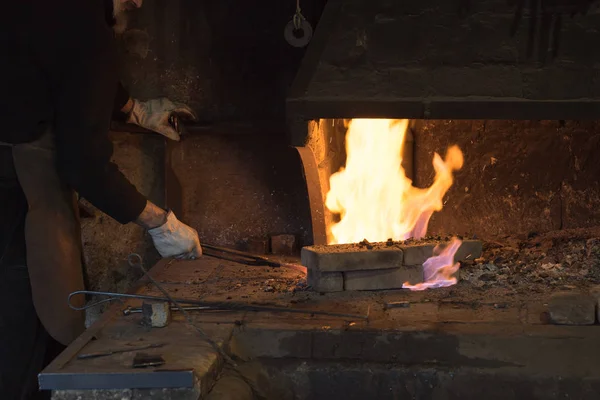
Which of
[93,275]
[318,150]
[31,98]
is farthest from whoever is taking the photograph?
[93,275]

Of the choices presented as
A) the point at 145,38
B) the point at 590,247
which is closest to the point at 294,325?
the point at 590,247

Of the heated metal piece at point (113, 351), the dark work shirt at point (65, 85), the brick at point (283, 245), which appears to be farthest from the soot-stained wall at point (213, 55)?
the heated metal piece at point (113, 351)

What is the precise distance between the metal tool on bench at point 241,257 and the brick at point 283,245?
0.68 ft

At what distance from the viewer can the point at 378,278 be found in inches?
114

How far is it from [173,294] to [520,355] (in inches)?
58.8

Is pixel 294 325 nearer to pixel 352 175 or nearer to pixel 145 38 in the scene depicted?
pixel 352 175

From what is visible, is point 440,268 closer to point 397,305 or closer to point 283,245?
point 397,305

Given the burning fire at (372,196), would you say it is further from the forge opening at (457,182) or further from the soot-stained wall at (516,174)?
the soot-stained wall at (516,174)

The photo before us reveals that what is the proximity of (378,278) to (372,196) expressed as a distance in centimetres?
91

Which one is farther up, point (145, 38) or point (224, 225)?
point (145, 38)

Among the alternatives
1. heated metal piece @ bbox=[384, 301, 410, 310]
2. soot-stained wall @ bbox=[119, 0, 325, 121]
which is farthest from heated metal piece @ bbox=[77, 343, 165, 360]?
soot-stained wall @ bbox=[119, 0, 325, 121]

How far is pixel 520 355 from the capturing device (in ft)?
7.61

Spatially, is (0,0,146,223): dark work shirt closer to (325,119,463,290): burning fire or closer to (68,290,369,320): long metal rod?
(68,290,369,320): long metal rod

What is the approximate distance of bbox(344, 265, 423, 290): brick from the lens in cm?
287
